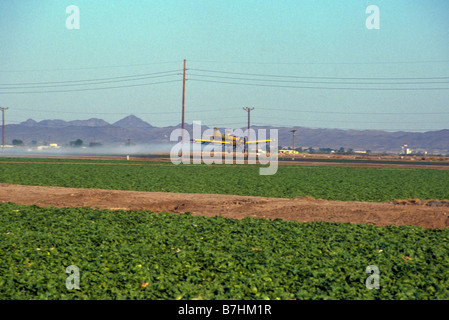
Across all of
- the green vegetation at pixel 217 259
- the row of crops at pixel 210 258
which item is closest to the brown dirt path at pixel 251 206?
the row of crops at pixel 210 258

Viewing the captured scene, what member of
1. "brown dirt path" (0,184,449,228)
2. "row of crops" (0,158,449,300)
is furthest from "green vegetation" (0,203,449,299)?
"brown dirt path" (0,184,449,228)

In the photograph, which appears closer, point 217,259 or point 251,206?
point 217,259

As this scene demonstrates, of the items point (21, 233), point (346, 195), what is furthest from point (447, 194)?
point (21, 233)

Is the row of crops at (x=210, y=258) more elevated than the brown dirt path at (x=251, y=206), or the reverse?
the brown dirt path at (x=251, y=206)

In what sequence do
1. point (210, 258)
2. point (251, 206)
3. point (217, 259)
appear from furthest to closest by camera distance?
point (251, 206) < point (210, 258) < point (217, 259)

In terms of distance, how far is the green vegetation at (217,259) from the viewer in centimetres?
1105

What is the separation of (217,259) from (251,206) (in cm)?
1262

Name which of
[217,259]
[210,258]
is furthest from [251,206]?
[217,259]

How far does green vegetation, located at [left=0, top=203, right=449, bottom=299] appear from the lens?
11.0m

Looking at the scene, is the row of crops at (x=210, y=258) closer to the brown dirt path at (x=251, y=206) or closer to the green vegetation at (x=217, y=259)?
the green vegetation at (x=217, y=259)

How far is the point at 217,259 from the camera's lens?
1343 cm

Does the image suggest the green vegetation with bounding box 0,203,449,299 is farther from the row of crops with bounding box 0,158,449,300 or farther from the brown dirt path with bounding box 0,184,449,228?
the brown dirt path with bounding box 0,184,449,228

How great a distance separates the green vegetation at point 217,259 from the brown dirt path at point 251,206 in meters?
2.67

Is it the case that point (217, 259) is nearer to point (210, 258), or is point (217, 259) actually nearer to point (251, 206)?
point (210, 258)
